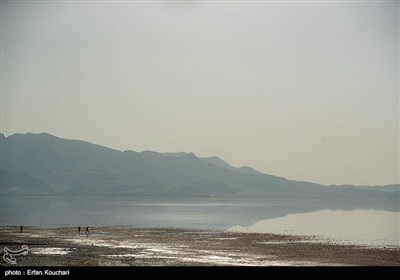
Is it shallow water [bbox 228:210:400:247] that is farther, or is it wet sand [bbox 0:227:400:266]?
shallow water [bbox 228:210:400:247]

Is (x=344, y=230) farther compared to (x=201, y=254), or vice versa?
(x=344, y=230)

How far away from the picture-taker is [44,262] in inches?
1532

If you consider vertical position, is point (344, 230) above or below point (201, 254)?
below

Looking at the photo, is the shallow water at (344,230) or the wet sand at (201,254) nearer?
the wet sand at (201,254)
